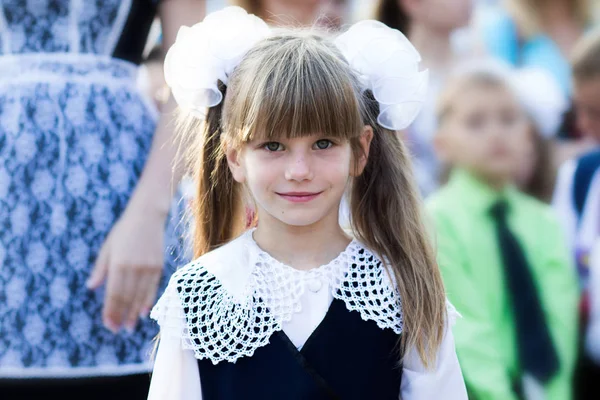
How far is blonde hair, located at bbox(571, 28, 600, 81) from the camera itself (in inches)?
173

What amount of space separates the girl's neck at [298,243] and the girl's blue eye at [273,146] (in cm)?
18

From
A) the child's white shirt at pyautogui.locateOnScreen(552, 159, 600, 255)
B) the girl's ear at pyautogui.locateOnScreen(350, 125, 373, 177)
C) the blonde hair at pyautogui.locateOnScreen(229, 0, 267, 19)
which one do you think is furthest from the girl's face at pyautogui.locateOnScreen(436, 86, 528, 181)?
the girl's ear at pyautogui.locateOnScreen(350, 125, 373, 177)

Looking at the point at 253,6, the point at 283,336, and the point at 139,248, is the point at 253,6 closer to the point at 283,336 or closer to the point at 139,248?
the point at 139,248

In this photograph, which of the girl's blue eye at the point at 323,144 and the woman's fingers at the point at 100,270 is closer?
the girl's blue eye at the point at 323,144

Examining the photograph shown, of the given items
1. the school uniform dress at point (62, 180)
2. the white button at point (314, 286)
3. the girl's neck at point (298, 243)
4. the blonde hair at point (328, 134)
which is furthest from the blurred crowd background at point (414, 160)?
the white button at point (314, 286)

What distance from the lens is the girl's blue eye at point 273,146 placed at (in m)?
2.14

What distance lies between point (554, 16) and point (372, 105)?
121 inches

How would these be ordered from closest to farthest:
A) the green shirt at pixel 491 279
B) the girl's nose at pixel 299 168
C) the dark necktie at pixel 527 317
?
1. the girl's nose at pixel 299 168
2. the green shirt at pixel 491 279
3. the dark necktie at pixel 527 317

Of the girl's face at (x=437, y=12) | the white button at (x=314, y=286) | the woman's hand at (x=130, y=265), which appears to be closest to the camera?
the white button at (x=314, y=286)

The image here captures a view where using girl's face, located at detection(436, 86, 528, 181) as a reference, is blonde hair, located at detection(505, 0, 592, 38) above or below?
above

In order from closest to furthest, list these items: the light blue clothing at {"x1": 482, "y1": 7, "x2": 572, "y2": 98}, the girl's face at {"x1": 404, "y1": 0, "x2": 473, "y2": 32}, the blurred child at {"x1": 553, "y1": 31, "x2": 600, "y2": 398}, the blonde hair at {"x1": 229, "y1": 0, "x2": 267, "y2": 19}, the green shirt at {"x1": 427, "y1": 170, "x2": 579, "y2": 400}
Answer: the green shirt at {"x1": 427, "y1": 170, "x2": 579, "y2": 400}, the blonde hair at {"x1": 229, "y1": 0, "x2": 267, "y2": 19}, the blurred child at {"x1": 553, "y1": 31, "x2": 600, "y2": 398}, the girl's face at {"x1": 404, "y1": 0, "x2": 473, "y2": 32}, the light blue clothing at {"x1": 482, "y1": 7, "x2": 572, "y2": 98}

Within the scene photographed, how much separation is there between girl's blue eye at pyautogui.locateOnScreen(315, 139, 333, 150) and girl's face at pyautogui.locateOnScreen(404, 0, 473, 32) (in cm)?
239

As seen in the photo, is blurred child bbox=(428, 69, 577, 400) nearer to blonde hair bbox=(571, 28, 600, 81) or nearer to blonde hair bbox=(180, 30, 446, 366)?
blonde hair bbox=(571, 28, 600, 81)

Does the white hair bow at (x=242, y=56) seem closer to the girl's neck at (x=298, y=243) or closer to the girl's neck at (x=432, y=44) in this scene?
the girl's neck at (x=298, y=243)
